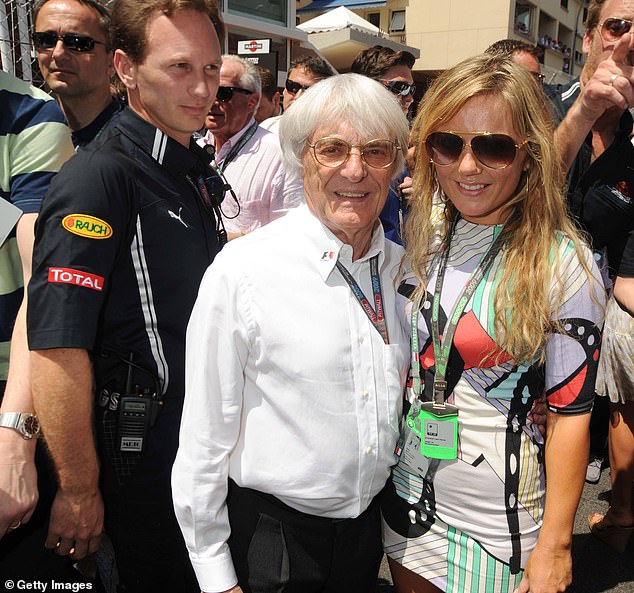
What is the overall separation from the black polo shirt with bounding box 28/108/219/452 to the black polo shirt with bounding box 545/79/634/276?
4.84ft

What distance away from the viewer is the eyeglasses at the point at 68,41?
9.57ft

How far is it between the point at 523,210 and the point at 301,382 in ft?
2.82

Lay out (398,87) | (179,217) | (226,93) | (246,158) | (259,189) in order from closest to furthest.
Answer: (179,217)
(259,189)
(246,158)
(226,93)
(398,87)

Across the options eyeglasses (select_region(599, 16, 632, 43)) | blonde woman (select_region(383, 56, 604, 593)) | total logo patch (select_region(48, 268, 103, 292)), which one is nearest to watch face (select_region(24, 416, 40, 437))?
total logo patch (select_region(48, 268, 103, 292))

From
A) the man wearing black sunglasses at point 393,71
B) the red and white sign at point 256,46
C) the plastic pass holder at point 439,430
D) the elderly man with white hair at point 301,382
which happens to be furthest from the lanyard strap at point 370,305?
the red and white sign at point 256,46

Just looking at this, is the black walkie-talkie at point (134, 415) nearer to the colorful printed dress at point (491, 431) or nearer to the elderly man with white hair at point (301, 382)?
the elderly man with white hair at point (301, 382)

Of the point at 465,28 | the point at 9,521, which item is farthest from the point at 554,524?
the point at 465,28

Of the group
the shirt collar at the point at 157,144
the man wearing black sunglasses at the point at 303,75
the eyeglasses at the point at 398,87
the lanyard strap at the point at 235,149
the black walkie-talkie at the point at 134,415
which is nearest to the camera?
the black walkie-talkie at the point at 134,415

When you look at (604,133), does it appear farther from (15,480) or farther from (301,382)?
(15,480)

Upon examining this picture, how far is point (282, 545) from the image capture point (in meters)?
1.62

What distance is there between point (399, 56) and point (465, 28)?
1115 inches

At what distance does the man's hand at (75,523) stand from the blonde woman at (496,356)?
966 mm

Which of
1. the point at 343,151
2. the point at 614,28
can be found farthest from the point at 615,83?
the point at 343,151

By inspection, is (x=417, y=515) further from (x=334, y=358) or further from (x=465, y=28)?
(x=465, y=28)
